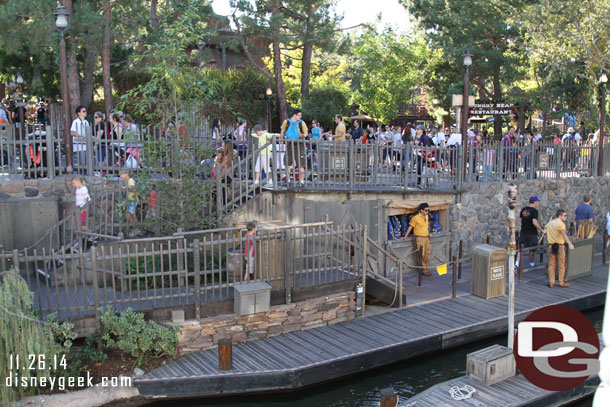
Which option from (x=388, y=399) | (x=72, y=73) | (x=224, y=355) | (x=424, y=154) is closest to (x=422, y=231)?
(x=424, y=154)

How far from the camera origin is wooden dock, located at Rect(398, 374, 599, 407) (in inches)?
291

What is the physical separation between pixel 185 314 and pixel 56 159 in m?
5.62

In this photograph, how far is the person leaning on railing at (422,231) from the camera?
43.0 feet

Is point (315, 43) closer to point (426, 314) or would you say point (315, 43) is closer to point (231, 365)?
point (426, 314)

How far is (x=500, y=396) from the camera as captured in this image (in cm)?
753

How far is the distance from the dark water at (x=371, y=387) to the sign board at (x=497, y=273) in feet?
5.85

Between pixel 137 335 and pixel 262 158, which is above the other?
pixel 262 158

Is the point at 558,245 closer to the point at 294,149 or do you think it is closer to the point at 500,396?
the point at 500,396

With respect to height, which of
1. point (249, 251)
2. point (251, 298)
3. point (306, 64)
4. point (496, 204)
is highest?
point (306, 64)

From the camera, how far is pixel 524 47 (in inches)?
898

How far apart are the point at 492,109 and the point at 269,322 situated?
36.8 ft

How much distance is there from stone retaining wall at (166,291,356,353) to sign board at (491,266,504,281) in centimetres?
321

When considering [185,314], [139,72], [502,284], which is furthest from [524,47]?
[185,314]

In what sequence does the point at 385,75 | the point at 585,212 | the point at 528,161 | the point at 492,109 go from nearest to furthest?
the point at 585,212 < the point at 528,161 < the point at 492,109 < the point at 385,75
